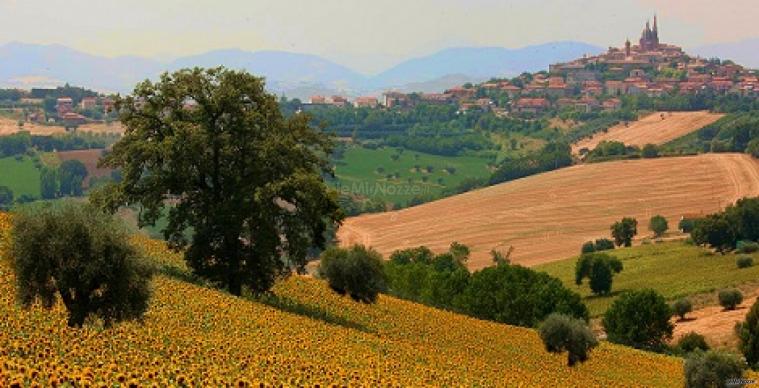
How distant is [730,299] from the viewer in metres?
102

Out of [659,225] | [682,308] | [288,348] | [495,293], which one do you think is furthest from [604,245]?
[288,348]

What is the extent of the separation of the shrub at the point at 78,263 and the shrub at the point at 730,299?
87908 millimetres

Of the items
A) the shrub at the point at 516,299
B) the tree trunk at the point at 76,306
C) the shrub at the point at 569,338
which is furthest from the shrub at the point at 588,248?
the tree trunk at the point at 76,306

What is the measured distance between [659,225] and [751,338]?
93.8 m

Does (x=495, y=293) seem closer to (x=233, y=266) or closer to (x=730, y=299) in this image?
(x=730, y=299)

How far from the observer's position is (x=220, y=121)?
42156 millimetres

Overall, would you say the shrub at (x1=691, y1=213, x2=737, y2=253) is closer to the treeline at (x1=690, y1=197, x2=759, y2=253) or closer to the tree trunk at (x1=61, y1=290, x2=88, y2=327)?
the treeline at (x1=690, y1=197, x2=759, y2=253)

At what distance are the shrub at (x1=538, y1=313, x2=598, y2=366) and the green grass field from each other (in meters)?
61.4

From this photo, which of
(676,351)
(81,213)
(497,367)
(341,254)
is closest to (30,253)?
(81,213)

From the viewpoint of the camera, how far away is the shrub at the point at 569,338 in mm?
48312

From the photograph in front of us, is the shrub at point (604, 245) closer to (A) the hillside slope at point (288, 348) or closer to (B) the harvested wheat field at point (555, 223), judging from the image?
(B) the harvested wheat field at point (555, 223)

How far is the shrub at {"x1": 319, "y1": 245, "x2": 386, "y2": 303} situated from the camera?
5059 centimetres

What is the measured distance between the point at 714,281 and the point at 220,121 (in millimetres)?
90145

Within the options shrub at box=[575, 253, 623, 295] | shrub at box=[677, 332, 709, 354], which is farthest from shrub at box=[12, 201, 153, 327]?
shrub at box=[575, 253, 623, 295]
